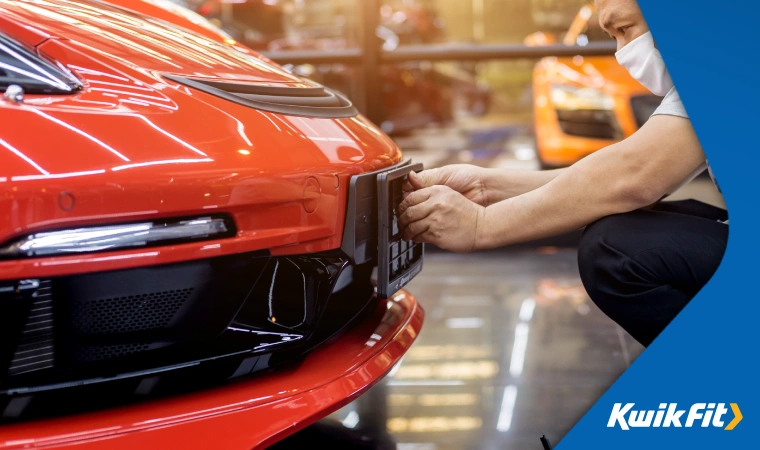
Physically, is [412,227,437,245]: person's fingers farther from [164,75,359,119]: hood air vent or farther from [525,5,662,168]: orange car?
[525,5,662,168]: orange car

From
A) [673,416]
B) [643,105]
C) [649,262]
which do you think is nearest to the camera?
[673,416]

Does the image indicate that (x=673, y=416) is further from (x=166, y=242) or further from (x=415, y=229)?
(x=166, y=242)

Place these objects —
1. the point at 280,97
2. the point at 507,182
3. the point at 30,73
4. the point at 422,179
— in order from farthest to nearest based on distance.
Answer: the point at 507,182, the point at 422,179, the point at 280,97, the point at 30,73

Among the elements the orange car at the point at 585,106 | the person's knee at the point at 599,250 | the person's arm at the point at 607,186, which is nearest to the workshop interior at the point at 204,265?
the person's arm at the point at 607,186

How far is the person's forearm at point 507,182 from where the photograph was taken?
68.2 inches

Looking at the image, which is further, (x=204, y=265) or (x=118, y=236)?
(x=204, y=265)

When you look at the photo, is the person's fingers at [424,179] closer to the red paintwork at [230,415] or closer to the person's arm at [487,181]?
the person's arm at [487,181]

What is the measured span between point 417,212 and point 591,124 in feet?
8.14

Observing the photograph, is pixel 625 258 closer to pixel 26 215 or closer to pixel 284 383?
pixel 284 383

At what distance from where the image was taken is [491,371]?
2066 mm

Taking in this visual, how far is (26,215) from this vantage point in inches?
41.3

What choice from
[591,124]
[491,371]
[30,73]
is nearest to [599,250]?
[491,371]

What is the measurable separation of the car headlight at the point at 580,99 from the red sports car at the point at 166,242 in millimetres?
2442

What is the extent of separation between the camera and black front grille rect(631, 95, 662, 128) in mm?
3639
